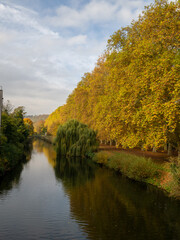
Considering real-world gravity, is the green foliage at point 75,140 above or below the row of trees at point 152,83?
below

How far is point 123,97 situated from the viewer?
62.9 ft

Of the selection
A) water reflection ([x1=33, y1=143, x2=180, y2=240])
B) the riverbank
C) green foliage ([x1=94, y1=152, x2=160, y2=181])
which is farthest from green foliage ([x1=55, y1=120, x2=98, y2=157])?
water reflection ([x1=33, y1=143, x2=180, y2=240])

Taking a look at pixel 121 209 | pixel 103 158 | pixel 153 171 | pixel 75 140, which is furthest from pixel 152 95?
pixel 75 140

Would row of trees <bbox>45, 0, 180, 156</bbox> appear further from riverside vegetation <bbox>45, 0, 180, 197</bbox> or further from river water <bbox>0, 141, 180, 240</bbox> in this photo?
river water <bbox>0, 141, 180, 240</bbox>

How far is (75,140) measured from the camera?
35.8 meters

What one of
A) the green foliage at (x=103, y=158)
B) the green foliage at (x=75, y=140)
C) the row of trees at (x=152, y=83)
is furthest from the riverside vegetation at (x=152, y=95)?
the green foliage at (x=75, y=140)

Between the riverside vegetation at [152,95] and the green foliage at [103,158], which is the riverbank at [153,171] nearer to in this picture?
the riverside vegetation at [152,95]

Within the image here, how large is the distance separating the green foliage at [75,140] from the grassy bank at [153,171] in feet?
36.3

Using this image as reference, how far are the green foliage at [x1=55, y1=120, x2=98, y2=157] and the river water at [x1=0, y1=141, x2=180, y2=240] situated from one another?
13.9 meters

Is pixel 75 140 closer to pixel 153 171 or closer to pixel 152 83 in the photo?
pixel 153 171

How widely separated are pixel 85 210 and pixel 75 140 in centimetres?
2373

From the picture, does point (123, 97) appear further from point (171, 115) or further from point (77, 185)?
point (77, 185)

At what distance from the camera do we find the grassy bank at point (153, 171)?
46.5 ft

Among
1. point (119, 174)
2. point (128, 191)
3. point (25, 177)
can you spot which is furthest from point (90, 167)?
point (128, 191)
